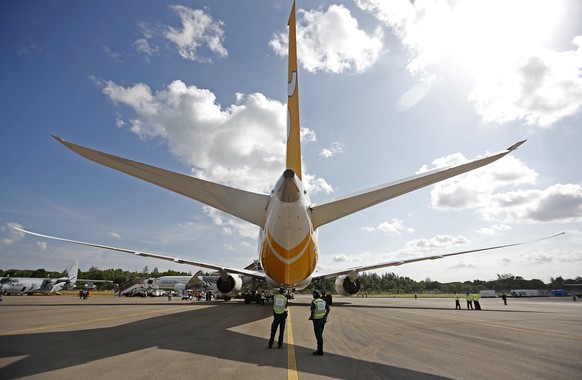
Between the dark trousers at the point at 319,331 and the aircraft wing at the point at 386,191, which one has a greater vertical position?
the aircraft wing at the point at 386,191

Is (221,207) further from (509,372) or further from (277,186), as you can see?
(509,372)

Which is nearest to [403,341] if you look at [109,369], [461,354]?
[461,354]

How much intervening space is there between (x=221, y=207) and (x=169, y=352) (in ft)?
12.1

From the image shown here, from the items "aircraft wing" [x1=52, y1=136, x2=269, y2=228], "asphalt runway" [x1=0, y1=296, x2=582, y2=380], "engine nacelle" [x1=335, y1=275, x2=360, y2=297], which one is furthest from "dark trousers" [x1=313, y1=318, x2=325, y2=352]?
"engine nacelle" [x1=335, y1=275, x2=360, y2=297]

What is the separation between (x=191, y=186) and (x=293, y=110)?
3.80 m

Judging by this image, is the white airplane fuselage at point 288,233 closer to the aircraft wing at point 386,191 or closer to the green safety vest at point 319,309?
the aircraft wing at point 386,191

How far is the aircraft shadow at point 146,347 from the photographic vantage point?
5.22 m

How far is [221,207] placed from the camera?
7.59 m

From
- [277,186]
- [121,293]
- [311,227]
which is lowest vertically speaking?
[121,293]

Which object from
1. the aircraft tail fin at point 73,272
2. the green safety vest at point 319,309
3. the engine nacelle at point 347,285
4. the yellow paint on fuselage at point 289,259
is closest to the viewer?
the green safety vest at point 319,309

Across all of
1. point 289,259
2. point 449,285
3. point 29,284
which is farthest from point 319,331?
point 449,285

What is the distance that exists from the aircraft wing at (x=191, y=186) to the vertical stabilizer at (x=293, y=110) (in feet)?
4.78

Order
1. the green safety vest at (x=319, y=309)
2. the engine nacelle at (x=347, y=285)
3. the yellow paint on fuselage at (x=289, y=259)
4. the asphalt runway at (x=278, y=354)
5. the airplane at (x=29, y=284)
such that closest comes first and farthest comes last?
the asphalt runway at (x=278, y=354), the green safety vest at (x=319, y=309), the yellow paint on fuselage at (x=289, y=259), the engine nacelle at (x=347, y=285), the airplane at (x=29, y=284)

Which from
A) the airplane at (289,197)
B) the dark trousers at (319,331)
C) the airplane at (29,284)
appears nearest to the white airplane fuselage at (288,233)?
the airplane at (289,197)
